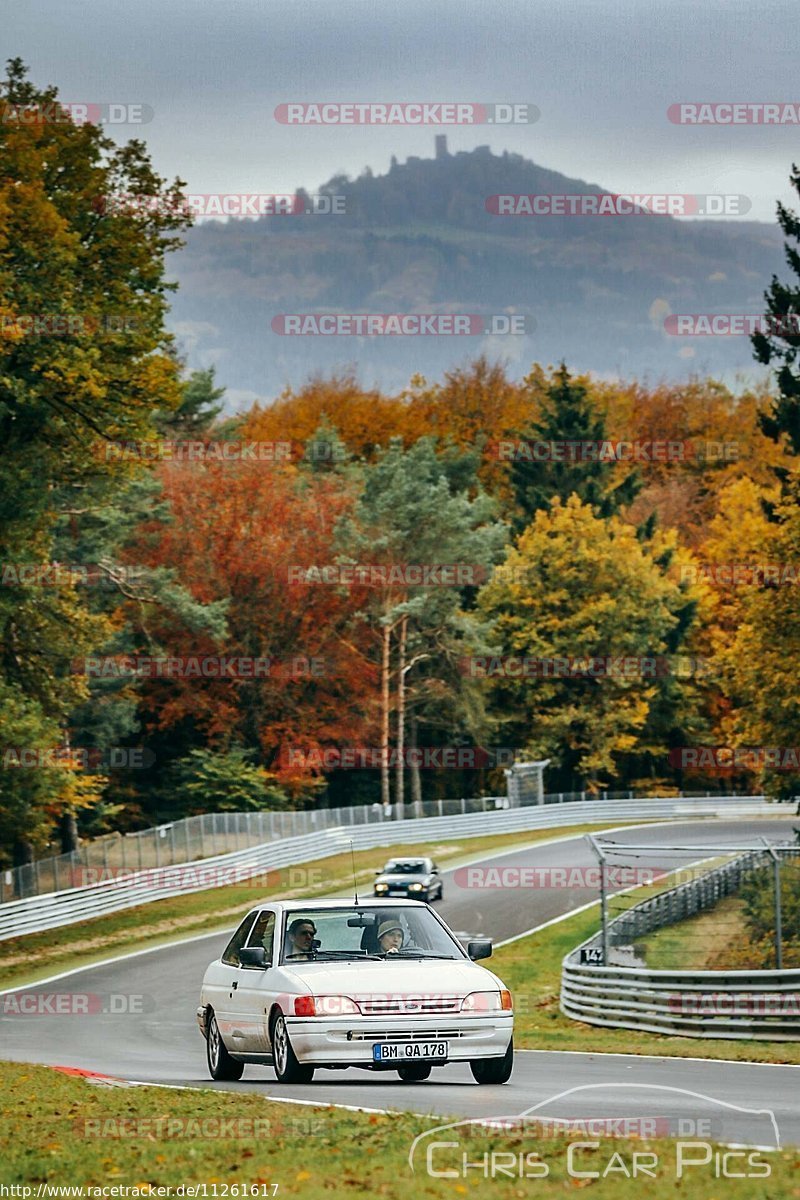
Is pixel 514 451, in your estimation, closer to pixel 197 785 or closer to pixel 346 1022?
pixel 197 785

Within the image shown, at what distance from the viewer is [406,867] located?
4694 cm

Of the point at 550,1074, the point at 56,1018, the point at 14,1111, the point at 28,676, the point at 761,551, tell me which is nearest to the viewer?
the point at 14,1111

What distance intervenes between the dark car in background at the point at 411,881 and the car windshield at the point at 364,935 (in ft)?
96.8

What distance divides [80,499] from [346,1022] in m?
31.0

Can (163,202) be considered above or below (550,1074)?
above

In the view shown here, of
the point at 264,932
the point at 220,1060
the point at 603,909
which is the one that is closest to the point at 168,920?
the point at 603,909

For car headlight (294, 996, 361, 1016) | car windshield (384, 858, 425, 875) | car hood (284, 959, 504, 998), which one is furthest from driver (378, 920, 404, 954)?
car windshield (384, 858, 425, 875)

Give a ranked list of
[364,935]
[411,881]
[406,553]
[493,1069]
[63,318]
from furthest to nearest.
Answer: [406,553], [411,881], [63,318], [364,935], [493,1069]

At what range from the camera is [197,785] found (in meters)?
69.6

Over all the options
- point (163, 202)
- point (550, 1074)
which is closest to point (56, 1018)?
point (550, 1074)

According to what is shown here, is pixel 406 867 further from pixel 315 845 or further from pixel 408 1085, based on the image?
pixel 408 1085

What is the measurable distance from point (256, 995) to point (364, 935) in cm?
104

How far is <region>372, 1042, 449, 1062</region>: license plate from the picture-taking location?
13.7 meters

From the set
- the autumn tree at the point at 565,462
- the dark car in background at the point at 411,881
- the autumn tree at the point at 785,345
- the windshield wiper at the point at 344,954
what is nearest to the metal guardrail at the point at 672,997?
the windshield wiper at the point at 344,954
